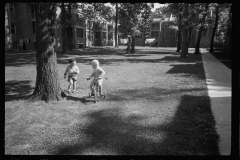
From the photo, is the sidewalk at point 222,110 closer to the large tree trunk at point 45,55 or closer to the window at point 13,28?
the large tree trunk at point 45,55

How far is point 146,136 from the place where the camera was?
3.95 meters

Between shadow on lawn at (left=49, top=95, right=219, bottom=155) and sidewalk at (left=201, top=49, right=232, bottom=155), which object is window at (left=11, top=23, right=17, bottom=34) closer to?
sidewalk at (left=201, top=49, right=232, bottom=155)

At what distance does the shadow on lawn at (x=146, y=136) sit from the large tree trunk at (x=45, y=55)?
187 cm

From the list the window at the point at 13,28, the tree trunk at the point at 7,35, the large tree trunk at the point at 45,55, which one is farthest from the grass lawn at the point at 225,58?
the window at the point at 13,28

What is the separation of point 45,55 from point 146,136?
4009 mm

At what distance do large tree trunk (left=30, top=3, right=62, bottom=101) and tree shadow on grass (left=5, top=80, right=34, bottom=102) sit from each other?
1.04 meters

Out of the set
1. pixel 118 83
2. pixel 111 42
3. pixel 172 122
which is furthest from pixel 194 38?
pixel 172 122

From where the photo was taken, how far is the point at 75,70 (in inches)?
291

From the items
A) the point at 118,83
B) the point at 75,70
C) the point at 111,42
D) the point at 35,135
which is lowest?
the point at 35,135

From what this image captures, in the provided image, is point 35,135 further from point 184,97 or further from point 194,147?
point 184,97

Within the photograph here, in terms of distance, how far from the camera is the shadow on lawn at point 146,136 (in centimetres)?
342

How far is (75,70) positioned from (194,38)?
60.0 metres
